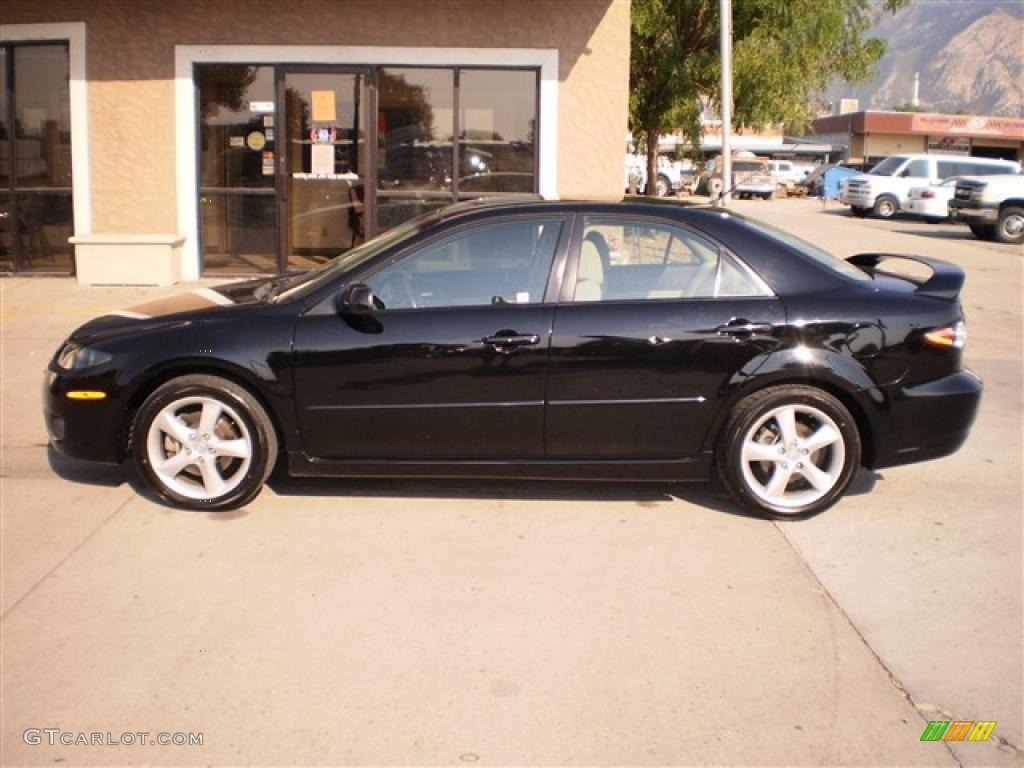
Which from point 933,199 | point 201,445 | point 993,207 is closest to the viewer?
point 201,445

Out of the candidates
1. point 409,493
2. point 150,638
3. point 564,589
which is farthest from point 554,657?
point 409,493

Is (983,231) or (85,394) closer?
(85,394)

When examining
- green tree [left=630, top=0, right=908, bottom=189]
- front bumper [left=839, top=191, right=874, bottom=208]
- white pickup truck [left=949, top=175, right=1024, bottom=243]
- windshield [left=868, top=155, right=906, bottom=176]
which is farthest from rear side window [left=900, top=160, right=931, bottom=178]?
green tree [left=630, top=0, right=908, bottom=189]

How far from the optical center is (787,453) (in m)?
5.41

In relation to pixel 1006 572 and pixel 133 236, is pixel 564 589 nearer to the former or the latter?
pixel 1006 572

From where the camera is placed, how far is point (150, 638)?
420cm

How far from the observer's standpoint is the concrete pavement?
11.7 feet

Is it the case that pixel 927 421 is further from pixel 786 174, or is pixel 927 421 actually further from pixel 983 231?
pixel 786 174

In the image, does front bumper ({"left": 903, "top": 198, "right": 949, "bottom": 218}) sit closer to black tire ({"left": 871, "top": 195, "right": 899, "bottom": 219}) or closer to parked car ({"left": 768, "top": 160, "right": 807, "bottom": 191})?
black tire ({"left": 871, "top": 195, "right": 899, "bottom": 219})

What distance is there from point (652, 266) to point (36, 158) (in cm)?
1001

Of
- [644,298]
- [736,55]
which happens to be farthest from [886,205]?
[644,298]

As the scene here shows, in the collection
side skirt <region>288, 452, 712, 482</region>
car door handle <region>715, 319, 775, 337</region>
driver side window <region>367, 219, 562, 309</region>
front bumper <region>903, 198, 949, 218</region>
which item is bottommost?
side skirt <region>288, 452, 712, 482</region>

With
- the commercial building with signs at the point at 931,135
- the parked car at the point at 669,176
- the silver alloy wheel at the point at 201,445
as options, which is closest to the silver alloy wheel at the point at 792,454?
the silver alloy wheel at the point at 201,445

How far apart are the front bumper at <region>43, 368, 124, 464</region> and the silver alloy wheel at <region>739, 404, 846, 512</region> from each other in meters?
3.12
